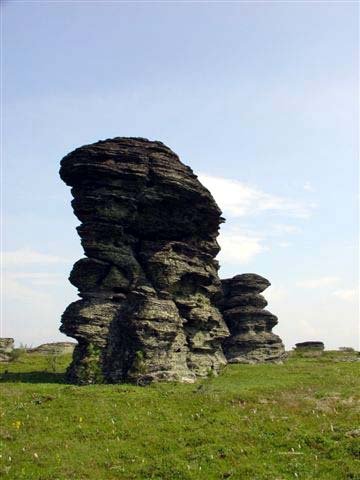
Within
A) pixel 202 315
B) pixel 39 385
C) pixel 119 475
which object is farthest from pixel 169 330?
pixel 119 475

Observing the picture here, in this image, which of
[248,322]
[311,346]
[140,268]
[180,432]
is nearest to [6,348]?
[140,268]

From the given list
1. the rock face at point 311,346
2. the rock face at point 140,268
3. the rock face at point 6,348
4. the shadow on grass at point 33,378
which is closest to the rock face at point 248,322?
the rock face at point 140,268

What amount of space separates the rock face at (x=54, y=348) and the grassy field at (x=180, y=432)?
44831mm

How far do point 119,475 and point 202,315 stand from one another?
29.2 meters

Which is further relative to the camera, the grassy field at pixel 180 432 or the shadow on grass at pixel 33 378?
the shadow on grass at pixel 33 378

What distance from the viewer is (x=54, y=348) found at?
84.5m

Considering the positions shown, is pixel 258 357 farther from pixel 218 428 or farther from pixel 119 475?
pixel 119 475

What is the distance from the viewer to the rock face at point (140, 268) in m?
42.2

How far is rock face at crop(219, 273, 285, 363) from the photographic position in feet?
214

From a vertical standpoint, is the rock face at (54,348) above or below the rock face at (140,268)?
below

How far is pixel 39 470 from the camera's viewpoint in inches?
827

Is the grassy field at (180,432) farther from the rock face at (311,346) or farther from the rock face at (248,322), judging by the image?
the rock face at (311,346)

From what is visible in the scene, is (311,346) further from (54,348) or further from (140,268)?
(140,268)

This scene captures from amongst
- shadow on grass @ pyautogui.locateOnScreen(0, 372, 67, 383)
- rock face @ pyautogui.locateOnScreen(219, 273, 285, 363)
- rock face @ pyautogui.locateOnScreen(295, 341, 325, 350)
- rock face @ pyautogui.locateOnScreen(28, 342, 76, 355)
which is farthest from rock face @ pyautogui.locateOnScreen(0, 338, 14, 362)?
rock face @ pyautogui.locateOnScreen(295, 341, 325, 350)
